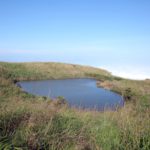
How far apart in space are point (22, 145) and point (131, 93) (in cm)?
1919

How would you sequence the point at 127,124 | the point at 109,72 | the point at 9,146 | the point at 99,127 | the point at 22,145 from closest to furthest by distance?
the point at 9,146 → the point at 22,145 → the point at 127,124 → the point at 99,127 → the point at 109,72

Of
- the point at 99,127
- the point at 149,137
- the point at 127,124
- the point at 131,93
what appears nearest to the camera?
the point at 149,137

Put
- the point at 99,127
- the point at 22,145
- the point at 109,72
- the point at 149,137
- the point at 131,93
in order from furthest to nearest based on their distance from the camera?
the point at 109,72, the point at 131,93, the point at 99,127, the point at 149,137, the point at 22,145

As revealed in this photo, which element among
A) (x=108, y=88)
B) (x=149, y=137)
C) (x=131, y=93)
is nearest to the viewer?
(x=149, y=137)

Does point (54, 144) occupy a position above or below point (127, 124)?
below

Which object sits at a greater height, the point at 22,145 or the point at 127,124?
the point at 127,124

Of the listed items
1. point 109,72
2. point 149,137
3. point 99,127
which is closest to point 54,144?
point 99,127

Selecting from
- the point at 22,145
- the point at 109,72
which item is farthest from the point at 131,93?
the point at 109,72

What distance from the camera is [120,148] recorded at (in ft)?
13.0

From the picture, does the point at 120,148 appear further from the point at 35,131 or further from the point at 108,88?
the point at 108,88

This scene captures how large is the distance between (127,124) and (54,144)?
1.45m

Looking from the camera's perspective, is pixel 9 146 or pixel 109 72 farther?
pixel 109 72

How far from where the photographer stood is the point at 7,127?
441 cm

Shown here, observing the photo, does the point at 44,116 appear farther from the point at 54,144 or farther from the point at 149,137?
the point at 149,137
